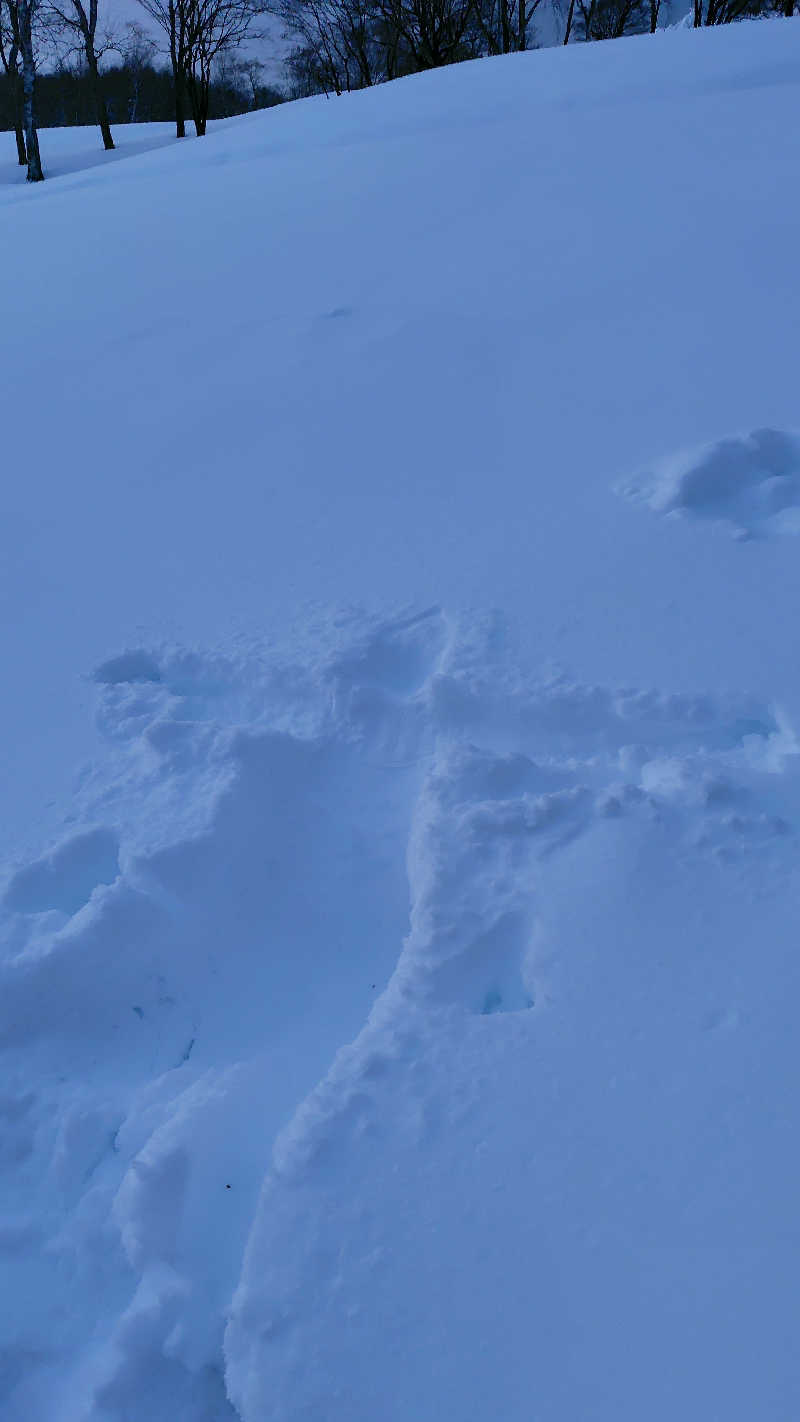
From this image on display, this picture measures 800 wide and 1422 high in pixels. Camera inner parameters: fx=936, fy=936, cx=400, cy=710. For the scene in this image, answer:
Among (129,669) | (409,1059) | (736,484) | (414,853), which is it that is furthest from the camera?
(736,484)

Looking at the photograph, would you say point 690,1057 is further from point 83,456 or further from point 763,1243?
point 83,456

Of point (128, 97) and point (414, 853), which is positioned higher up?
point (128, 97)

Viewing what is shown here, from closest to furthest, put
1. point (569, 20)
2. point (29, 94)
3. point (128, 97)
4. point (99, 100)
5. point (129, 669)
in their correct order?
point (129, 669) < point (29, 94) < point (99, 100) < point (569, 20) < point (128, 97)

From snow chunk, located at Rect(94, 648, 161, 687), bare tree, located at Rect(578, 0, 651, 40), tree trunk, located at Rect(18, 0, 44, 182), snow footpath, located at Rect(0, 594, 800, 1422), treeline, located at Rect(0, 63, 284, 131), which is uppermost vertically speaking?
treeline, located at Rect(0, 63, 284, 131)

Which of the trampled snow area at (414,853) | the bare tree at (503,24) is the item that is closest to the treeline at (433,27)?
the bare tree at (503,24)

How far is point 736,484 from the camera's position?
2215 millimetres

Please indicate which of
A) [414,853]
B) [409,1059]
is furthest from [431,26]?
[409,1059]

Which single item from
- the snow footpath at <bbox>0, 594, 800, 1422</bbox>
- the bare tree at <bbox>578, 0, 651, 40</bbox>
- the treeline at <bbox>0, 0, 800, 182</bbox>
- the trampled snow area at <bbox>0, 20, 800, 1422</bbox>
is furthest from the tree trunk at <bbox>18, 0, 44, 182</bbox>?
the snow footpath at <bbox>0, 594, 800, 1422</bbox>

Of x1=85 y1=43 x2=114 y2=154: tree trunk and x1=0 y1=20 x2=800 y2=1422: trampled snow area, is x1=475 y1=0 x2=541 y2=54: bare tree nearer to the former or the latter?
x1=85 y1=43 x2=114 y2=154: tree trunk

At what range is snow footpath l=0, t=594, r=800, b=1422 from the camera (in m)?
1.00

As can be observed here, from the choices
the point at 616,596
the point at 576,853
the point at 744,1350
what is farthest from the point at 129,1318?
the point at 616,596

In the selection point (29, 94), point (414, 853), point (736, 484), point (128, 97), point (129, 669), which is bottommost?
point (414, 853)

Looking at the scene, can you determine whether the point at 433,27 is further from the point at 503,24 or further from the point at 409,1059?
the point at 409,1059

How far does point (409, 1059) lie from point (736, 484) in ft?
5.26
